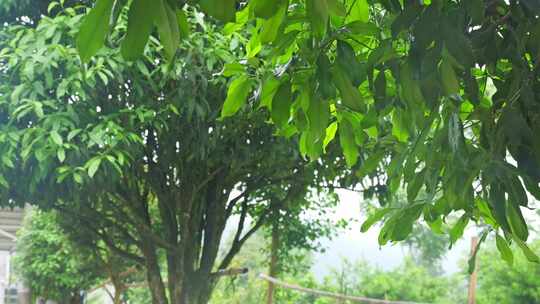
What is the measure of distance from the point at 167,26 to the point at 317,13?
9 centimetres

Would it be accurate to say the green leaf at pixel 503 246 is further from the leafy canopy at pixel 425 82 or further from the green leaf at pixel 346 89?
the green leaf at pixel 346 89

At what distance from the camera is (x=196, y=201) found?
319 cm

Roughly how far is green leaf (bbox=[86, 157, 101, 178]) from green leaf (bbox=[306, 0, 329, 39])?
172 cm

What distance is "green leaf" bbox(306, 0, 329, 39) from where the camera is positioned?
1.37 ft

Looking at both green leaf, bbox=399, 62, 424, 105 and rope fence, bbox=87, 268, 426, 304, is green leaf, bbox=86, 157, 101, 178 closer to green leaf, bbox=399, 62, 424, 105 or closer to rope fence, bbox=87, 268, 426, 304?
rope fence, bbox=87, 268, 426, 304

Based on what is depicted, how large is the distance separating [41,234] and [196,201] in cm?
203

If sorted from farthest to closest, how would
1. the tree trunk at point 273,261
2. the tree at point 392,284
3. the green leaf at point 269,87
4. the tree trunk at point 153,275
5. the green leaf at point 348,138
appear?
the tree at point 392,284 < the tree trunk at point 273,261 < the tree trunk at point 153,275 < the green leaf at point 348,138 < the green leaf at point 269,87

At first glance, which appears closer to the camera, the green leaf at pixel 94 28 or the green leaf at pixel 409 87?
the green leaf at pixel 94 28

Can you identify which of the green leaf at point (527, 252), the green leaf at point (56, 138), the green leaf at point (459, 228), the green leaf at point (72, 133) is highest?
the green leaf at point (72, 133)

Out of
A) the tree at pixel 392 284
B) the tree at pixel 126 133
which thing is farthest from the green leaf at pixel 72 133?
the tree at pixel 392 284

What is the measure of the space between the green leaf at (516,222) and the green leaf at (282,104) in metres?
0.19

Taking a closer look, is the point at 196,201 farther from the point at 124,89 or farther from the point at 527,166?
the point at 527,166

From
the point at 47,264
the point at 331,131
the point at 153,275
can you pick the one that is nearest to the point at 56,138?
the point at 153,275

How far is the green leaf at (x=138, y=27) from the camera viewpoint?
356 millimetres
